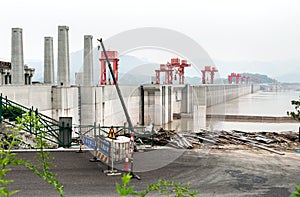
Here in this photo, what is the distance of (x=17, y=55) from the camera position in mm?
27641

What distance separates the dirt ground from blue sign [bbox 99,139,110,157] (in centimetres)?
61

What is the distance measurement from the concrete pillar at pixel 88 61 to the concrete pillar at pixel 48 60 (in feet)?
12.8

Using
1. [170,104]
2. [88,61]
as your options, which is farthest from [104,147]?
[170,104]

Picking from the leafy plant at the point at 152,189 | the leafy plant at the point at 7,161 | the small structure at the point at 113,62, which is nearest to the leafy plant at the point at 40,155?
the leafy plant at the point at 7,161

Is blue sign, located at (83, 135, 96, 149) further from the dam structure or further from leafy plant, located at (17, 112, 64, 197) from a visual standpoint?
leafy plant, located at (17, 112, 64, 197)

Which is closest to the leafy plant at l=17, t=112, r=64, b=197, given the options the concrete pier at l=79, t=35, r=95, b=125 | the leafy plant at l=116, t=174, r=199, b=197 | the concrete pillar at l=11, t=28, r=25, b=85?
the leafy plant at l=116, t=174, r=199, b=197

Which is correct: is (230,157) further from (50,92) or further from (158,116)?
(158,116)

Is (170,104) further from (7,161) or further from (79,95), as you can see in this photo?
(7,161)

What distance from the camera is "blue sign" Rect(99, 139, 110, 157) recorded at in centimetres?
1096

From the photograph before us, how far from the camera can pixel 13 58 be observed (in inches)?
1086

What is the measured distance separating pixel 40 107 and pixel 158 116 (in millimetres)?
33385

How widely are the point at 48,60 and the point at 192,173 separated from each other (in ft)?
92.2

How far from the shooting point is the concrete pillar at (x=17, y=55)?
89.1 feet

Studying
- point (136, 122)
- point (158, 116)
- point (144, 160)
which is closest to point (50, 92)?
point (144, 160)
